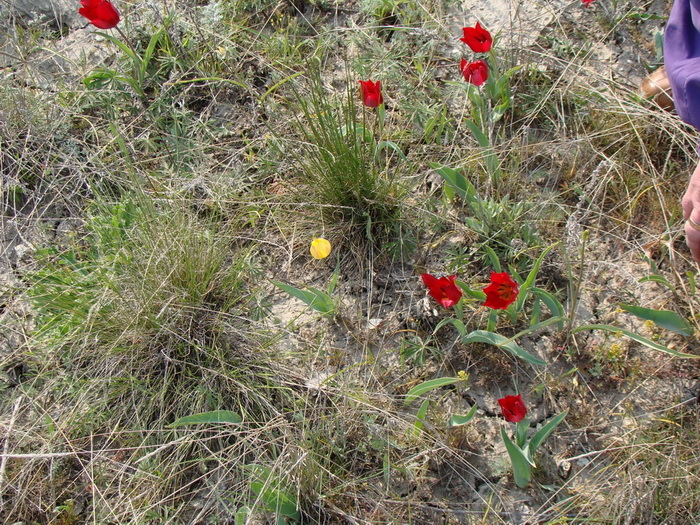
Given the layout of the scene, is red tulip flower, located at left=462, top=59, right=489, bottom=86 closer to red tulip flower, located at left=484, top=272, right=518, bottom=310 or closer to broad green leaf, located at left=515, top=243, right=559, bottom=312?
broad green leaf, located at left=515, top=243, right=559, bottom=312

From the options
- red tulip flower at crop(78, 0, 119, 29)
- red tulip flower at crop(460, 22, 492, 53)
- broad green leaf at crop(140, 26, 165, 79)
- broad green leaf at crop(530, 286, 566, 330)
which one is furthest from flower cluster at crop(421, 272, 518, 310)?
broad green leaf at crop(140, 26, 165, 79)

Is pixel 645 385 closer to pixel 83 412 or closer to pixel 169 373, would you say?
pixel 169 373

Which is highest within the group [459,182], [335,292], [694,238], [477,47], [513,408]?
[477,47]

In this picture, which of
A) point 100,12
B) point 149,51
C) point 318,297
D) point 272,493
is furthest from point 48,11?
point 272,493

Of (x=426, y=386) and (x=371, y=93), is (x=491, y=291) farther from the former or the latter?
(x=371, y=93)

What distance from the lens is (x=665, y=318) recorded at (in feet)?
5.11

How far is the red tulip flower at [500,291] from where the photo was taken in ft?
4.89

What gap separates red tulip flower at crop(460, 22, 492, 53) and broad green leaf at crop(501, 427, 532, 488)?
3.91 ft

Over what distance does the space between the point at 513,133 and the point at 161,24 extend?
1591 mm

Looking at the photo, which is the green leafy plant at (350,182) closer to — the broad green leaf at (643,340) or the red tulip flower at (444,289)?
the red tulip flower at (444,289)

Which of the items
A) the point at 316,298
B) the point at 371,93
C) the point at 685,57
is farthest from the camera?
the point at 371,93

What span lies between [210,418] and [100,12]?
56.0 inches

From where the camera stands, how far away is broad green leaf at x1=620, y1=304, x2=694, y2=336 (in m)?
1.54

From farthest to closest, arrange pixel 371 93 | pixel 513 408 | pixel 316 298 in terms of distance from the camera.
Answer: pixel 371 93
pixel 316 298
pixel 513 408
